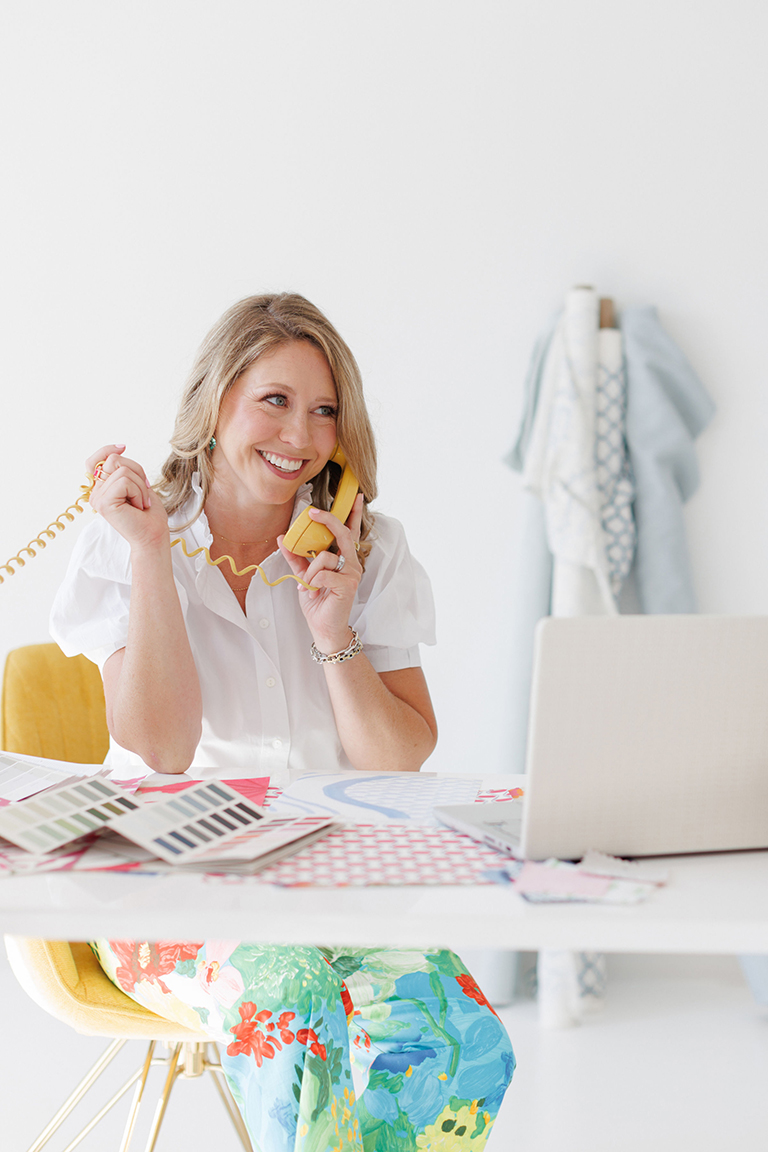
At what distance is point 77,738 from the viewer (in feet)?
5.15

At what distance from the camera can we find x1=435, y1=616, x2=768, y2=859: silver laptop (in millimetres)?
687

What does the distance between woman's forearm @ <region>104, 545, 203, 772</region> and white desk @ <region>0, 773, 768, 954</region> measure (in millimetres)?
621

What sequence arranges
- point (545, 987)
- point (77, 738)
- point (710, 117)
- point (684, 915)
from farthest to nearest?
point (710, 117)
point (545, 987)
point (77, 738)
point (684, 915)

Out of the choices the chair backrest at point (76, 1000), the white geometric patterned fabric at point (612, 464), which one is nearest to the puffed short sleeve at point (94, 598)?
the chair backrest at point (76, 1000)

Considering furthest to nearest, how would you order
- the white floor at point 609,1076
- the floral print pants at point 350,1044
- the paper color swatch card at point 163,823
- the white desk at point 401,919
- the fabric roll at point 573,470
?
the fabric roll at point 573,470 → the white floor at point 609,1076 → the floral print pants at point 350,1044 → the paper color swatch card at point 163,823 → the white desk at point 401,919

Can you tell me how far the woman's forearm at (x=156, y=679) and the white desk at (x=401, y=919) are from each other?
621 mm

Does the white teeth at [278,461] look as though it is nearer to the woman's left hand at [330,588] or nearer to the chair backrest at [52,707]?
the woman's left hand at [330,588]

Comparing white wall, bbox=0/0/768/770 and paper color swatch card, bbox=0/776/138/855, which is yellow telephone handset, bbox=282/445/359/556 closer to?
paper color swatch card, bbox=0/776/138/855

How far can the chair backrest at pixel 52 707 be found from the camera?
4.86 feet

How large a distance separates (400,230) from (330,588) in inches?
49.0

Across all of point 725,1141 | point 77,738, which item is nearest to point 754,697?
point 77,738

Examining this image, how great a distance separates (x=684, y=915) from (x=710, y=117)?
84.4 inches

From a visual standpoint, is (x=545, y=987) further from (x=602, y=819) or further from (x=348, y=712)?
(x=602, y=819)

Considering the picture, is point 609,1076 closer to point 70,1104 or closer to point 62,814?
point 70,1104
